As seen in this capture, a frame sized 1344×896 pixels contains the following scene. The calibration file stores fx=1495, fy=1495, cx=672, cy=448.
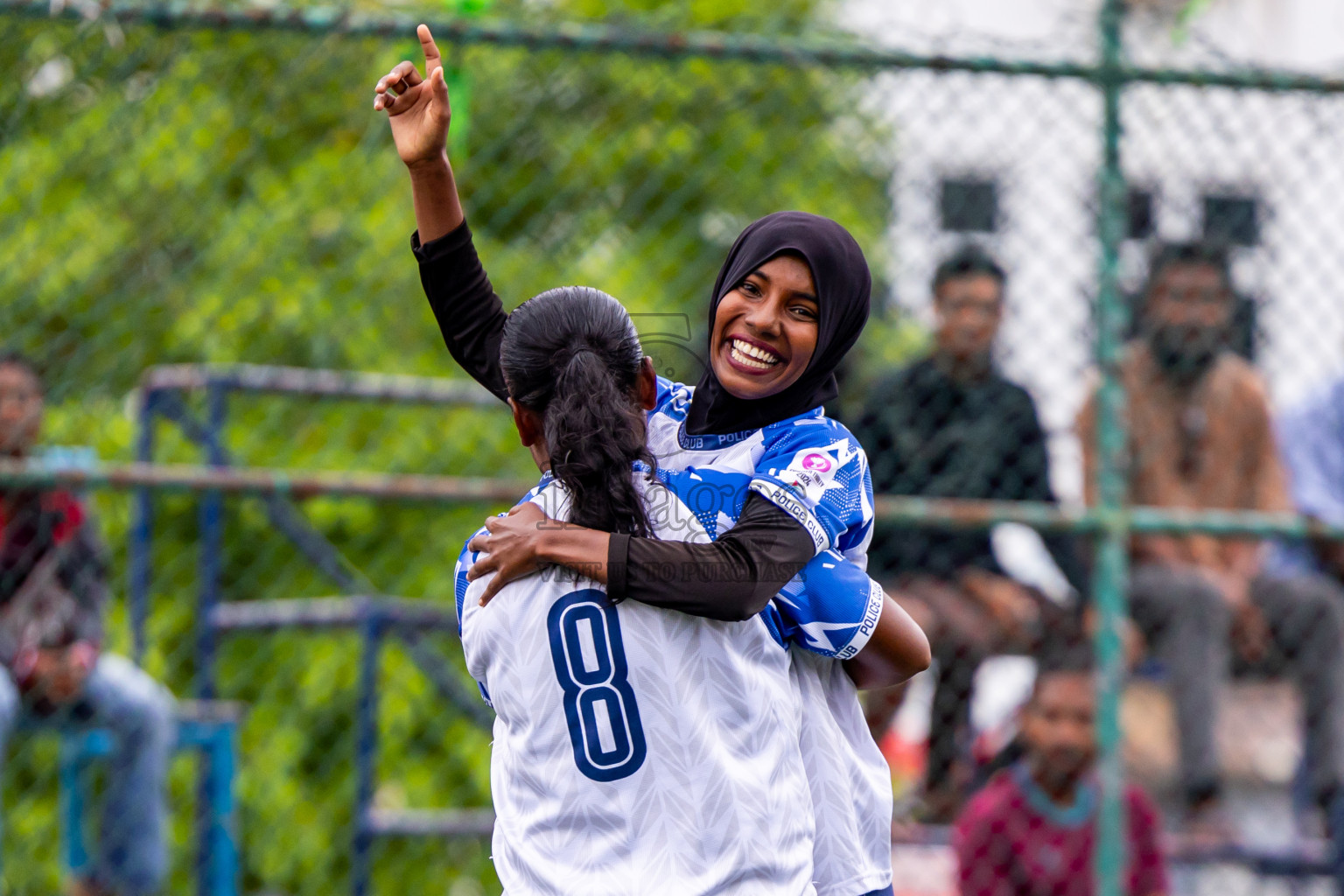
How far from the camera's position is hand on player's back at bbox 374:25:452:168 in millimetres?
1888

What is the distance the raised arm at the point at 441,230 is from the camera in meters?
1.90

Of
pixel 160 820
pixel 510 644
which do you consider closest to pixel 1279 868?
pixel 160 820

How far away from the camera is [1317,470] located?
4.45 m

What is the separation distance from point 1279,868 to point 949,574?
1.35 metres

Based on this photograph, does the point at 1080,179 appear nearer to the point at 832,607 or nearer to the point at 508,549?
the point at 832,607

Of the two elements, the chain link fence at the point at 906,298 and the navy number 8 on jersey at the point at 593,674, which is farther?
the chain link fence at the point at 906,298

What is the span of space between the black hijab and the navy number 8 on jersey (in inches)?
12.3

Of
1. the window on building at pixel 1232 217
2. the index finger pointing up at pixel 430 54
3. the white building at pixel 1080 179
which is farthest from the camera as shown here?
the window on building at pixel 1232 217

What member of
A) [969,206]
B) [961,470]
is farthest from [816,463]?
[969,206]

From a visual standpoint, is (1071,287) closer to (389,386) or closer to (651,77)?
(651,77)

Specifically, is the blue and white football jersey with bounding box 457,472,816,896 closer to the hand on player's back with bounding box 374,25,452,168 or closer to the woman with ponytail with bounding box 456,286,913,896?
the woman with ponytail with bounding box 456,286,913,896

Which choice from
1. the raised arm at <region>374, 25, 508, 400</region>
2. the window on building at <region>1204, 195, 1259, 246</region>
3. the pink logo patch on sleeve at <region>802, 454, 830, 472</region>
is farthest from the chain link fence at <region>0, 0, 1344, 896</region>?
the pink logo patch on sleeve at <region>802, 454, 830, 472</region>

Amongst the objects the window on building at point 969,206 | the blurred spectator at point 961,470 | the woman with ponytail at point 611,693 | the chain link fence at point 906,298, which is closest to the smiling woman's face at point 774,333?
the woman with ponytail at point 611,693

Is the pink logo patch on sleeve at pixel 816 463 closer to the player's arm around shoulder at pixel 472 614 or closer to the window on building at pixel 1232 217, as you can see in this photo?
the player's arm around shoulder at pixel 472 614
